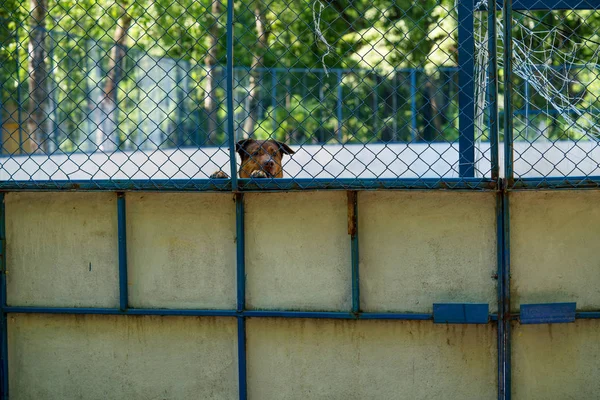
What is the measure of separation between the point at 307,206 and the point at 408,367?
3.71 ft

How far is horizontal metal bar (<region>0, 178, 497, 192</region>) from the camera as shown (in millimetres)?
4281

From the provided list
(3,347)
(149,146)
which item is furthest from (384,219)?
(149,146)

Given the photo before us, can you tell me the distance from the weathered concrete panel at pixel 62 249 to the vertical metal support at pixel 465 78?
234 cm

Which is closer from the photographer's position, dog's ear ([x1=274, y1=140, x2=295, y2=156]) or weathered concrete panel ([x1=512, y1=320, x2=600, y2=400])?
weathered concrete panel ([x1=512, y1=320, x2=600, y2=400])

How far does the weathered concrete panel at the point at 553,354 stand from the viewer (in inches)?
173

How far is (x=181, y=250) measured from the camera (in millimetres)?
4574

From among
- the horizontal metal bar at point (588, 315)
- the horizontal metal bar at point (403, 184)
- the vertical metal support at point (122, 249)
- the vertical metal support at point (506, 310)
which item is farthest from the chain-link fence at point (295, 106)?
the horizontal metal bar at point (588, 315)

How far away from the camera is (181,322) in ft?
15.0

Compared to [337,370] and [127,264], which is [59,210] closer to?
[127,264]

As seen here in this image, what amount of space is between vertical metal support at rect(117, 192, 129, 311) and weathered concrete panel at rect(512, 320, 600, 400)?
2334 mm

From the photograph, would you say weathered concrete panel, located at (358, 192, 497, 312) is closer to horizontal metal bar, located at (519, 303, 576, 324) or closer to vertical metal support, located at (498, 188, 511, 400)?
vertical metal support, located at (498, 188, 511, 400)

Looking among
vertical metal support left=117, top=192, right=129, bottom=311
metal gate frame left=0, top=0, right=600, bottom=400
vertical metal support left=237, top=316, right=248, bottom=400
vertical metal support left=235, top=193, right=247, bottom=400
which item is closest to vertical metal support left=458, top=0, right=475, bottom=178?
metal gate frame left=0, top=0, right=600, bottom=400

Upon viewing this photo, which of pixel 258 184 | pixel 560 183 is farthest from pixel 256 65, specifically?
pixel 560 183

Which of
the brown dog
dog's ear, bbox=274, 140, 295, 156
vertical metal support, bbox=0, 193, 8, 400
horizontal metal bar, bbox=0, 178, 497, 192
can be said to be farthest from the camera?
dog's ear, bbox=274, 140, 295, 156
